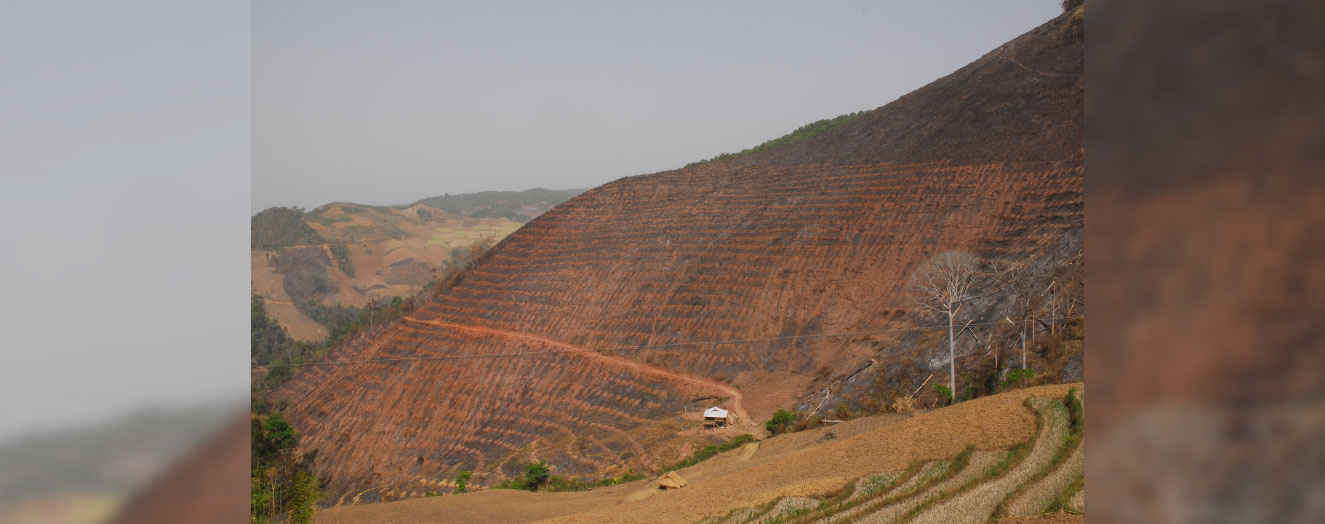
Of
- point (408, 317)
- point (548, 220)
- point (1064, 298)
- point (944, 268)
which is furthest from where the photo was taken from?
point (548, 220)

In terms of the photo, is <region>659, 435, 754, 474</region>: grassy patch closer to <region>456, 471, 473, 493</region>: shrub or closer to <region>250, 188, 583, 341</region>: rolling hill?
<region>456, 471, 473, 493</region>: shrub

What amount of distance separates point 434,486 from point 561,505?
5.91 m

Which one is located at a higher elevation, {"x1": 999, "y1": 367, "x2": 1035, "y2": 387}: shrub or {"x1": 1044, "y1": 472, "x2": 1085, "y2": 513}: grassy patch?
{"x1": 1044, "y1": 472, "x2": 1085, "y2": 513}: grassy patch

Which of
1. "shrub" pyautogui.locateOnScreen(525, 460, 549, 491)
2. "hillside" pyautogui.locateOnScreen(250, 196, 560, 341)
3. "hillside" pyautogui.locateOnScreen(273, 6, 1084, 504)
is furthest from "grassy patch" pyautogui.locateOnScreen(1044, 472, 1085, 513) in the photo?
"hillside" pyautogui.locateOnScreen(250, 196, 560, 341)

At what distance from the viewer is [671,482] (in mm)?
11141

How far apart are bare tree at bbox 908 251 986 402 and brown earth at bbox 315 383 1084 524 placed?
246 inches

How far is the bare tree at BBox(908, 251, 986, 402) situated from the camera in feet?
58.0

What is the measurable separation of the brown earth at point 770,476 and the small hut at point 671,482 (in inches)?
6.3

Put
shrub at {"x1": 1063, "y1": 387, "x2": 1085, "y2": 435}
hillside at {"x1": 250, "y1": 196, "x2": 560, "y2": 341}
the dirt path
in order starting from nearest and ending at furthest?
shrub at {"x1": 1063, "y1": 387, "x2": 1085, "y2": 435}, the dirt path, hillside at {"x1": 250, "y1": 196, "x2": 560, "y2": 341}

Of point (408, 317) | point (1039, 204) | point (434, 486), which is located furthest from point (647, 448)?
point (408, 317)

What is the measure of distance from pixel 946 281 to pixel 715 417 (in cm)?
650

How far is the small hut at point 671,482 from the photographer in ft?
35.6
